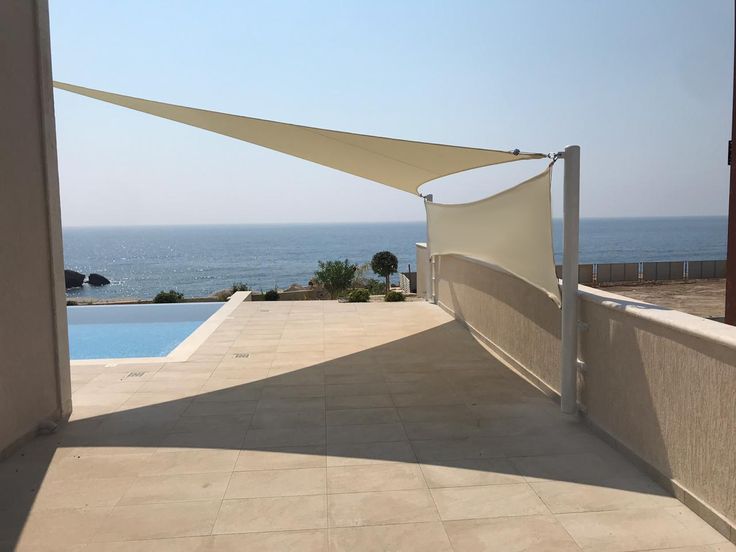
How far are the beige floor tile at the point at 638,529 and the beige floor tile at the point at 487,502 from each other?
0.21 meters

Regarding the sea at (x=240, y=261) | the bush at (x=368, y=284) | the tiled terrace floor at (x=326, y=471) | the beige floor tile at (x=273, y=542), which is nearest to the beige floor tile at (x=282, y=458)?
the tiled terrace floor at (x=326, y=471)

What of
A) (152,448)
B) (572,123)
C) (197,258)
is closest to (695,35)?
(572,123)

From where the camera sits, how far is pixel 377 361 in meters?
7.03

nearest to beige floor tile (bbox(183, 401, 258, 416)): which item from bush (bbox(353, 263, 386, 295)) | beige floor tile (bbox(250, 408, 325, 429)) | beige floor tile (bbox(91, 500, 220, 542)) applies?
beige floor tile (bbox(250, 408, 325, 429))

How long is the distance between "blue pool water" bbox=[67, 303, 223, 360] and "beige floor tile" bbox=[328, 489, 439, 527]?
627 cm

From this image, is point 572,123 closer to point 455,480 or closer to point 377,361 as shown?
point 377,361

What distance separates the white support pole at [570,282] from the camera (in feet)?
15.0

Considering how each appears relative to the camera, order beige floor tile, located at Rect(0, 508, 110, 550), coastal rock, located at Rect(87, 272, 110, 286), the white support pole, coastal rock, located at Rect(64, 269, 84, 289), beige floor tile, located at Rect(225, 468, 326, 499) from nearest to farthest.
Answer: beige floor tile, located at Rect(0, 508, 110, 550), beige floor tile, located at Rect(225, 468, 326, 499), the white support pole, coastal rock, located at Rect(64, 269, 84, 289), coastal rock, located at Rect(87, 272, 110, 286)

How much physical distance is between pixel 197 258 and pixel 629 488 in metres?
103

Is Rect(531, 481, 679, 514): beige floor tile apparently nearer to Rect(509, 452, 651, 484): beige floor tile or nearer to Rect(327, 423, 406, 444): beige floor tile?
Rect(509, 452, 651, 484): beige floor tile

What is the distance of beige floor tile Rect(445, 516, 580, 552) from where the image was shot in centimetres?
293

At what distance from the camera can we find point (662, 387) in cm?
354

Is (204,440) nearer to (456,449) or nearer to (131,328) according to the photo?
(456,449)

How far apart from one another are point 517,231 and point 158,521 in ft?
13.3
